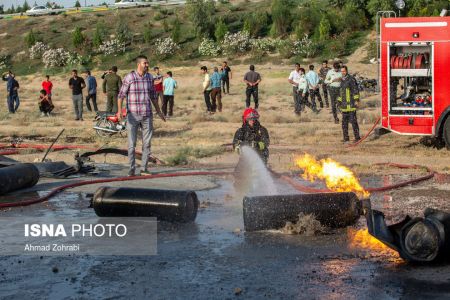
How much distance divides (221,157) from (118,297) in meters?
9.59

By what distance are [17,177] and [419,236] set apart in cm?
624

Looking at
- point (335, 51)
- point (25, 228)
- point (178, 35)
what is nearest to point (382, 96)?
point (25, 228)

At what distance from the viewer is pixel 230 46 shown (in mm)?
51219

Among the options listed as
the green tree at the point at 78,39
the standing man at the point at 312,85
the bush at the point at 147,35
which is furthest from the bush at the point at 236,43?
the standing man at the point at 312,85

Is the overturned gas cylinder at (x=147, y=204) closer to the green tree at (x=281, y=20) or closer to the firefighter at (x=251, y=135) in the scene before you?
the firefighter at (x=251, y=135)

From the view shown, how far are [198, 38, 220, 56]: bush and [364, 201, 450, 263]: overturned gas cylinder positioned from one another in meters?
44.5

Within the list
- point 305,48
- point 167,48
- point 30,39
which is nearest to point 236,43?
point 167,48

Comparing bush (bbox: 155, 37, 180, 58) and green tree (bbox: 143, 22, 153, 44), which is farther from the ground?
green tree (bbox: 143, 22, 153, 44)

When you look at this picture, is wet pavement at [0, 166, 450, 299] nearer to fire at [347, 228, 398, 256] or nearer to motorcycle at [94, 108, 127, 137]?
fire at [347, 228, 398, 256]

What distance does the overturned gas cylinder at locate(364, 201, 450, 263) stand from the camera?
24.4ft

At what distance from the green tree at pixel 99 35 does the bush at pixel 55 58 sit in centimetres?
253

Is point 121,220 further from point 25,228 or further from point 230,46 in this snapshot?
point 230,46

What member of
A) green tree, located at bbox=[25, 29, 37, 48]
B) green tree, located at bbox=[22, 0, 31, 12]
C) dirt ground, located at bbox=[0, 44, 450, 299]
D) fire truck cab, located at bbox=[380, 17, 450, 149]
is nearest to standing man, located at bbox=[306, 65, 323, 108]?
fire truck cab, located at bbox=[380, 17, 450, 149]

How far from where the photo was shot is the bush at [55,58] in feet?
185
